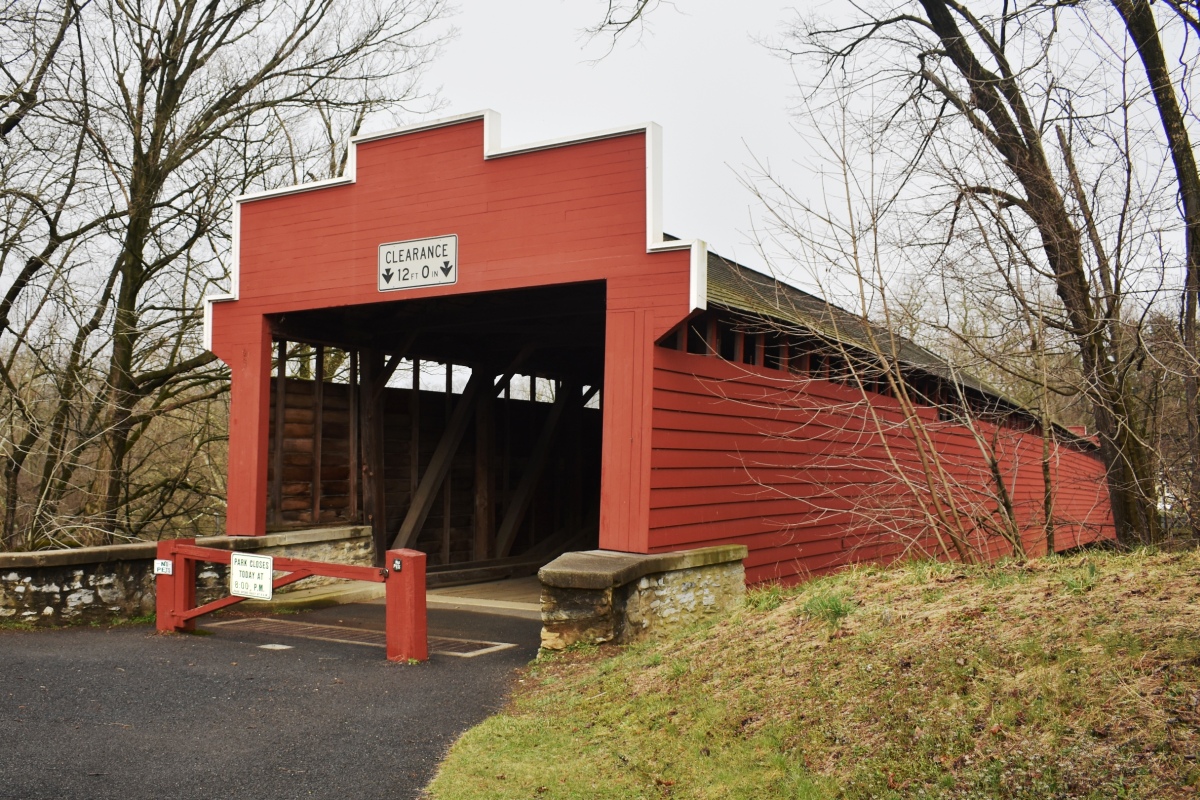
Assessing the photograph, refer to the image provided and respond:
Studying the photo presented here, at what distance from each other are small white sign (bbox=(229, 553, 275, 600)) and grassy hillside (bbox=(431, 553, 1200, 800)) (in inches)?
100

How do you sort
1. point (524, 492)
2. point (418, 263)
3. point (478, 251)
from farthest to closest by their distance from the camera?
point (524, 492), point (418, 263), point (478, 251)

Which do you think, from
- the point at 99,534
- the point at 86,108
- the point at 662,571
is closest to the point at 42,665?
the point at 662,571

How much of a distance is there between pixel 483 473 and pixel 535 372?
5.97ft

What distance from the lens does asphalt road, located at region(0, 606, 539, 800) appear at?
15.6 ft

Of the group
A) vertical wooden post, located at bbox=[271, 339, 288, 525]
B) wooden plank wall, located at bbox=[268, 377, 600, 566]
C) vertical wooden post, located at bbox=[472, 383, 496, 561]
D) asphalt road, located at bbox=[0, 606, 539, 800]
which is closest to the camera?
asphalt road, located at bbox=[0, 606, 539, 800]

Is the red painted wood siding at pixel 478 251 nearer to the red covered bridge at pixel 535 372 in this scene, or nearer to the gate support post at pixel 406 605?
the red covered bridge at pixel 535 372

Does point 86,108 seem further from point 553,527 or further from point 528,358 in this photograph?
point 553,527

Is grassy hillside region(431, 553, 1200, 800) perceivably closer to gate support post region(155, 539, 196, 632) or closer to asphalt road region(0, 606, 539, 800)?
asphalt road region(0, 606, 539, 800)

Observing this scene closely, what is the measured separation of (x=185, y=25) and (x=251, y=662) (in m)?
12.2

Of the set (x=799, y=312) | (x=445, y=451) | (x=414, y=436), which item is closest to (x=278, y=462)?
(x=414, y=436)

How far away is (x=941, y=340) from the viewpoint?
8.45 metres

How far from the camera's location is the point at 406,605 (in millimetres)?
7539

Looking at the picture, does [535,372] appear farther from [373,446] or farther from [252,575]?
[252,575]

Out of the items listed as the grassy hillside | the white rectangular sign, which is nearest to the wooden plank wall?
the white rectangular sign
